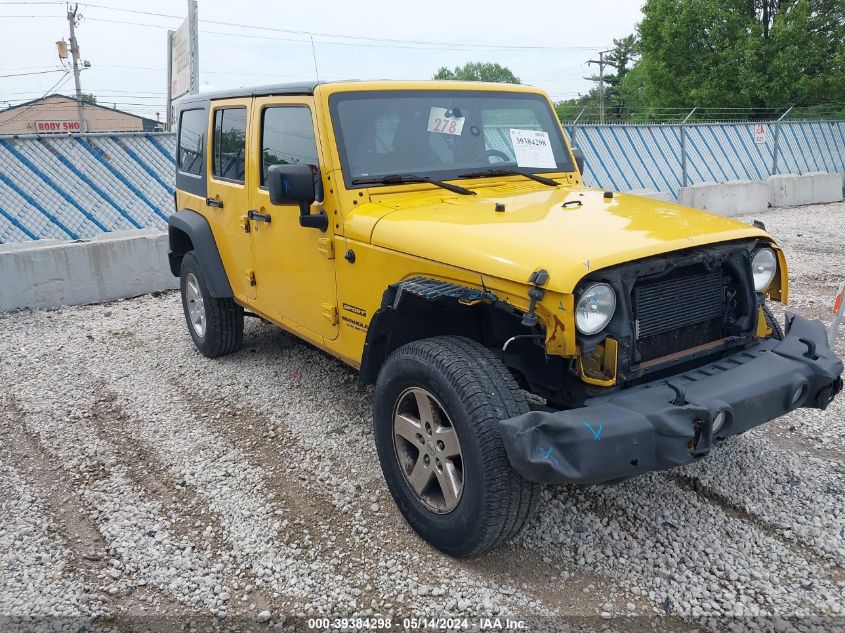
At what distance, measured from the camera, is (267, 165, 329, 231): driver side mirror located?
3650 millimetres

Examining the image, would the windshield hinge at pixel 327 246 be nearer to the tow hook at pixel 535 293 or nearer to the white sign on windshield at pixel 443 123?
the white sign on windshield at pixel 443 123

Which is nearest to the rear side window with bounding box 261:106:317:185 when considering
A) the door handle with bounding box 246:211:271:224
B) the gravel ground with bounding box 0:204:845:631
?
the door handle with bounding box 246:211:271:224

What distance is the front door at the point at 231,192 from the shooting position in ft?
15.8

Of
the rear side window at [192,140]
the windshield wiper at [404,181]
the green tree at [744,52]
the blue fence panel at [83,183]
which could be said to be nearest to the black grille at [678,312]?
the windshield wiper at [404,181]

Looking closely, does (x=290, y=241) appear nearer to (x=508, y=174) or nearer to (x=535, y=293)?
(x=508, y=174)

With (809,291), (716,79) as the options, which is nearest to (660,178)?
(809,291)

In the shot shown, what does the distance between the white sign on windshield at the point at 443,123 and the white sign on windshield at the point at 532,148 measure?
1.32 ft

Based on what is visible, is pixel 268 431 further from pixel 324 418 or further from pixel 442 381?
pixel 442 381

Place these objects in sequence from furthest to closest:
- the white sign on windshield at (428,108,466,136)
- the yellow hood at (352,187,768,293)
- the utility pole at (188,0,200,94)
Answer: the utility pole at (188,0,200,94)
the white sign on windshield at (428,108,466,136)
the yellow hood at (352,187,768,293)

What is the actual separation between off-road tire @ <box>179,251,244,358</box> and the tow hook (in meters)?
3.40

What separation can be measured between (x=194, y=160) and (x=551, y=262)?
3.83 m

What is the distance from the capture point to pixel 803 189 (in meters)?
15.7

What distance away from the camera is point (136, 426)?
187 inches

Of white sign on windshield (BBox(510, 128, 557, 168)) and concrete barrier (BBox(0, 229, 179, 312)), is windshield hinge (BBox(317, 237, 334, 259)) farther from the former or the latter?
concrete barrier (BBox(0, 229, 179, 312))
